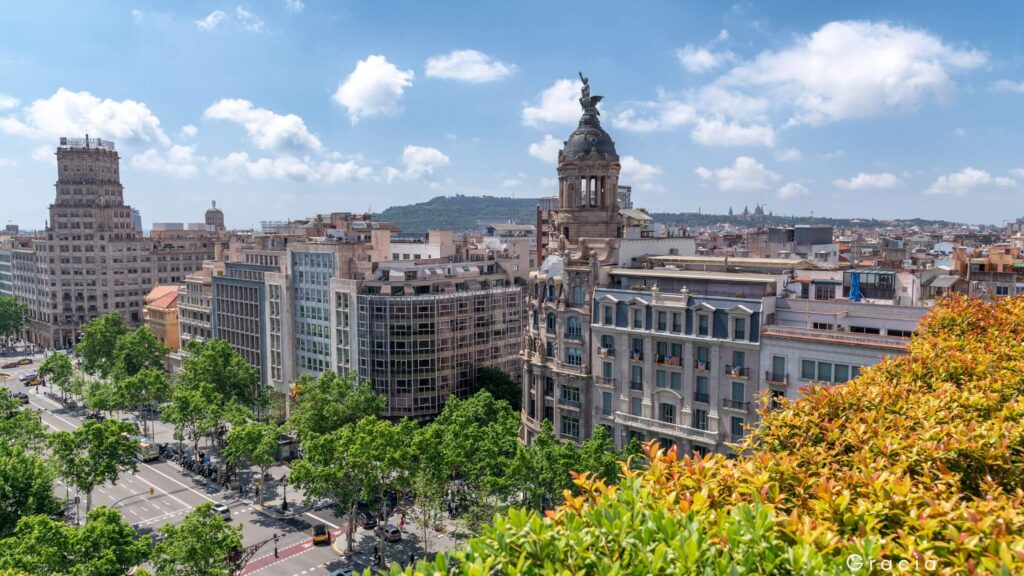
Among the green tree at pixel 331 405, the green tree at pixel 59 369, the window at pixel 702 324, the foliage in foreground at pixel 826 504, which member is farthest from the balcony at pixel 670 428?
the green tree at pixel 59 369

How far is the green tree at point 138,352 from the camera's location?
13562 cm

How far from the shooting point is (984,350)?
43469 mm

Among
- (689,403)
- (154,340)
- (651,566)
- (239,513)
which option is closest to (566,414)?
(689,403)

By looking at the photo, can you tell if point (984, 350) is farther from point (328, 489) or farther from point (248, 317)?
point (248, 317)

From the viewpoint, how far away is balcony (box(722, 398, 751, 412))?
7106 centimetres

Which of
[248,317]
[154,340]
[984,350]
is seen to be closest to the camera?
[984,350]

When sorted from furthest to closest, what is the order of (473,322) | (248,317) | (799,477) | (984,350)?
(248,317) → (473,322) → (984,350) → (799,477)

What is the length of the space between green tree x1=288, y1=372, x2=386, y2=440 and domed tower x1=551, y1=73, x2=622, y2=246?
33.6 m

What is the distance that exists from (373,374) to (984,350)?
8267 centimetres

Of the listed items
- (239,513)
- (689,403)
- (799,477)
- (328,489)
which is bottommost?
(239,513)

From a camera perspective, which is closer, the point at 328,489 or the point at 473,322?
the point at 328,489

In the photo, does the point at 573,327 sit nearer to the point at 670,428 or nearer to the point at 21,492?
the point at 670,428

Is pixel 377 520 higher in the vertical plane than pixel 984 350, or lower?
lower

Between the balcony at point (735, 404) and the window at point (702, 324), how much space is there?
6.92 m
